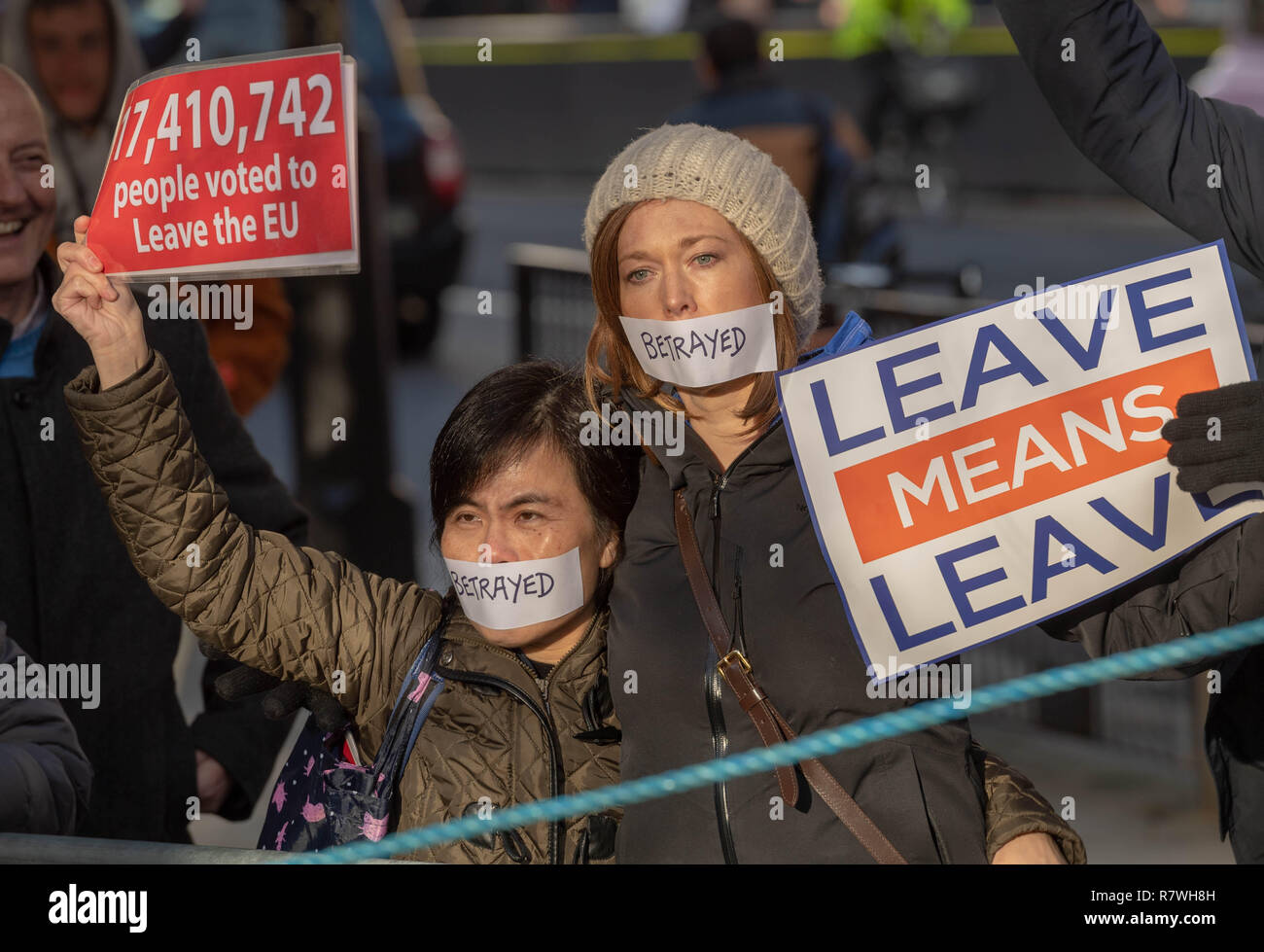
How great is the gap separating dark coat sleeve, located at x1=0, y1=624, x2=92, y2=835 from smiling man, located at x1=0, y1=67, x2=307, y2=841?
395mm

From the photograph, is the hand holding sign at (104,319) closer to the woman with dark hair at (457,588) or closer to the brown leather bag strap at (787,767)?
the woman with dark hair at (457,588)

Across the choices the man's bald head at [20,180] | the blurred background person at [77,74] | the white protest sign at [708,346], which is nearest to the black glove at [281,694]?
the white protest sign at [708,346]

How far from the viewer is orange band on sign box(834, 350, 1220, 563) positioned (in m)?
2.51

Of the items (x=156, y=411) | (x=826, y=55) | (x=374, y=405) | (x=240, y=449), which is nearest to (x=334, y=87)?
(x=156, y=411)

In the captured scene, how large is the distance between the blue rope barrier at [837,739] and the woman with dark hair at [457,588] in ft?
0.55

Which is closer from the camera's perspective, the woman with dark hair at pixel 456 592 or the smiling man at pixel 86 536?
the woman with dark hair at pixel 456 592

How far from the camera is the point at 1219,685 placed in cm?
266

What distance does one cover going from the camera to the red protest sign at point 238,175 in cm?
263

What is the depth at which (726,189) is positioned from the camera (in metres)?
2.55

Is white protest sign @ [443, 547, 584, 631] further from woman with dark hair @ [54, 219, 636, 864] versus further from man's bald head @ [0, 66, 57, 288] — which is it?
man's bald head @ [0, 66, 57, 288]

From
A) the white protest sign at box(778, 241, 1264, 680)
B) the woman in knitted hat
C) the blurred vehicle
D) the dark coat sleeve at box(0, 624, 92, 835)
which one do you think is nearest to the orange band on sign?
the white protest sign at box(778, 241, 1264, 680)
